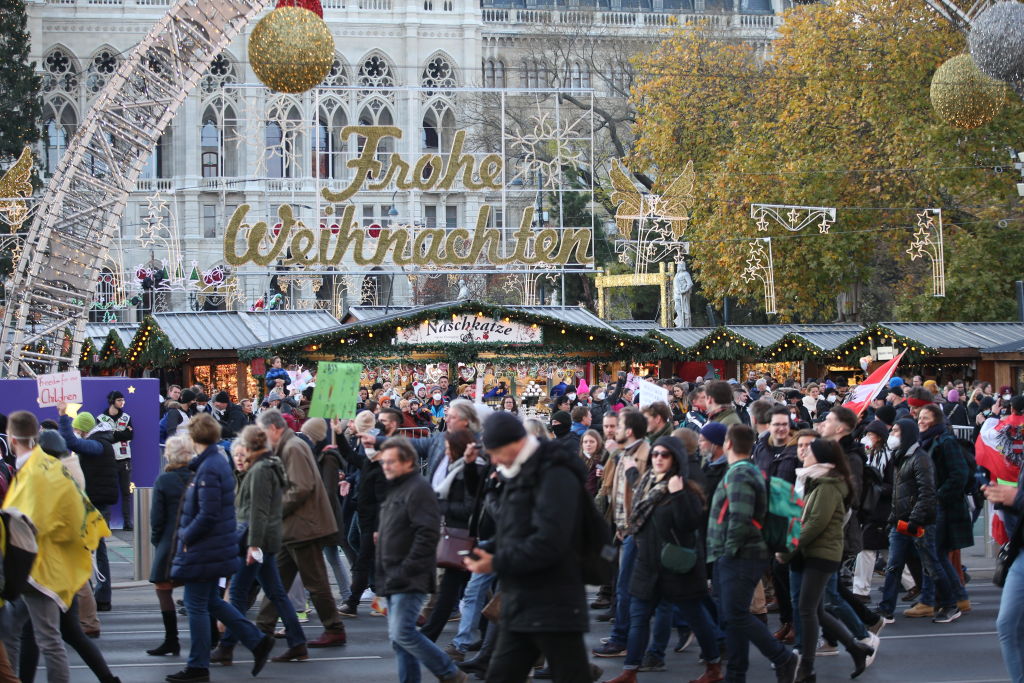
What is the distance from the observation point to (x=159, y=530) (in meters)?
9.79

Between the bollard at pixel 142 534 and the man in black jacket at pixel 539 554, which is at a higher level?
the man in black jacket at pixel 539 554

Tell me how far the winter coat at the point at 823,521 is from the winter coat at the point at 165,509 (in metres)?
3.80

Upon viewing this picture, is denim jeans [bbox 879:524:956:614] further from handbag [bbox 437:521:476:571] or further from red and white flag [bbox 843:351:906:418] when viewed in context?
handbag [bbox 437:521:476:571]

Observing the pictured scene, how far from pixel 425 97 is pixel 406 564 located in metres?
60.2

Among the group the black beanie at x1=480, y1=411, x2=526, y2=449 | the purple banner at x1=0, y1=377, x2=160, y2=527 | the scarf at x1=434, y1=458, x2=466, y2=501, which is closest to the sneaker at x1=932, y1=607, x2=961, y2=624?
the scarf at x1=434, y1=458, x2=466, y2=501

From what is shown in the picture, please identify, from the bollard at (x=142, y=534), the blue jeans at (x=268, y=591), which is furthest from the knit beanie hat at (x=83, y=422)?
the blue jeans at (x=268, y=591)

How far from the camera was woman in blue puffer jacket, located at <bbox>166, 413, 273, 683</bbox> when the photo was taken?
8.87 metres

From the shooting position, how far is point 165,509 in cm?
982

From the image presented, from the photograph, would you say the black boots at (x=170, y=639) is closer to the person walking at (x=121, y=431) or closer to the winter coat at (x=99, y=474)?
the winter coat at (x=99, y=474)

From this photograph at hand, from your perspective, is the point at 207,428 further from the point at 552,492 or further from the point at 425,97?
the point at 425,97

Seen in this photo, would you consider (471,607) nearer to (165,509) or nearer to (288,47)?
(165,509)

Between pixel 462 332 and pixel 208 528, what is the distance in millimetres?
18163

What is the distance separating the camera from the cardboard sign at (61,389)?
1344 cm

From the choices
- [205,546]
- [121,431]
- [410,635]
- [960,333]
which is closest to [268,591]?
[205,546]
